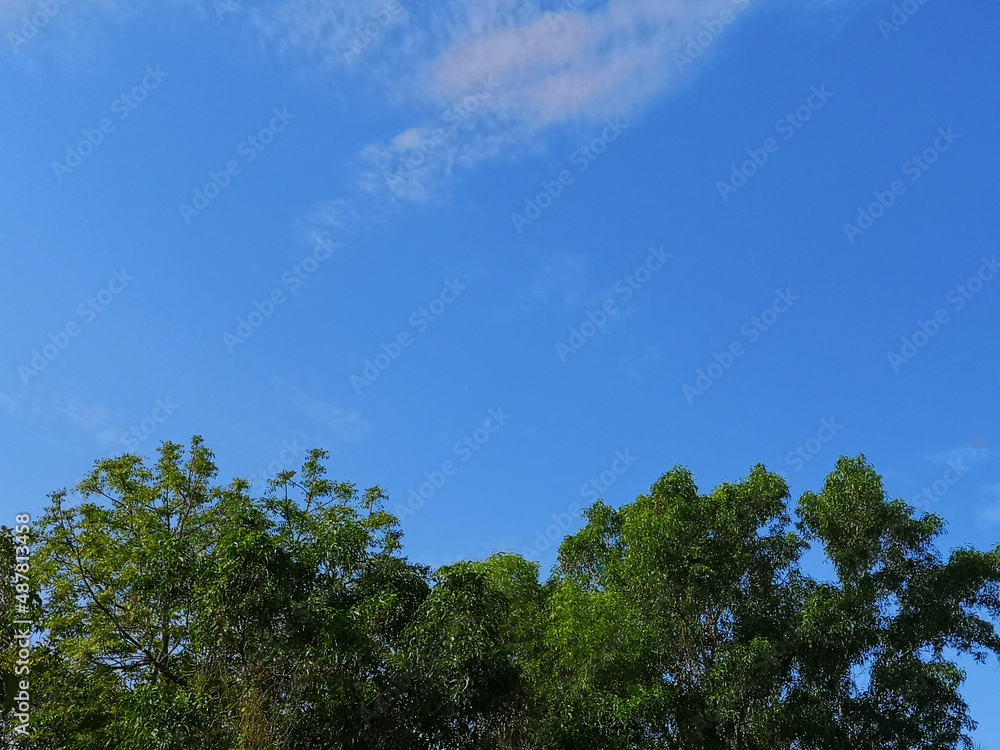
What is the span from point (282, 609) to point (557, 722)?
404 cm

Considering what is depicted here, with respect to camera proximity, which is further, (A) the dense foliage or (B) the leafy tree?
(B) the leafy tree

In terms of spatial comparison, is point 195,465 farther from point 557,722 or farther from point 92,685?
point 557,722

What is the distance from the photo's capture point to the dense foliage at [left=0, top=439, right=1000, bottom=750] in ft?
29.7

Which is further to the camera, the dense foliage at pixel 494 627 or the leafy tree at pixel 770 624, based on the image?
the leafy tree at pixel 770 624

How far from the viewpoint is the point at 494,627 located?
32.2 feet

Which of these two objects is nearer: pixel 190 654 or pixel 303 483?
pixel 190 654

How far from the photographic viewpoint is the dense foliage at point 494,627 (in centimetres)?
904

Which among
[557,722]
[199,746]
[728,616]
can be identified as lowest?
[199,746]

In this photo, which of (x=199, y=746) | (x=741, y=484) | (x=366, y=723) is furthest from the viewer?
(x=741, y=484)

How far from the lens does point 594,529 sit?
624 inches

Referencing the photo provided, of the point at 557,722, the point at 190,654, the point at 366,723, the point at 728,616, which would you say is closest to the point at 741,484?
the point at 728,616

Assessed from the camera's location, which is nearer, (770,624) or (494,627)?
(494,627)

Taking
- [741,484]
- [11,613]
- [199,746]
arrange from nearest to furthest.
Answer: [199,746], [11,613], [741,484]

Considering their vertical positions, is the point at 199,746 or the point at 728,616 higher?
the point at 728,616
